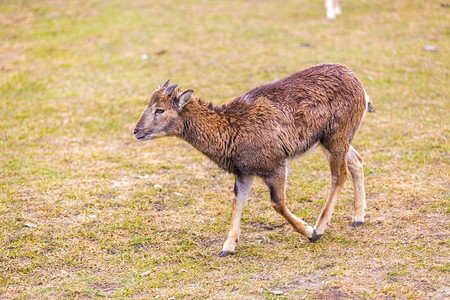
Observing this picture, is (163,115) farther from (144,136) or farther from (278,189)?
(278,189)

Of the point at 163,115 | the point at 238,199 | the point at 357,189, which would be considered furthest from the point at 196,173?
the point at 357,189

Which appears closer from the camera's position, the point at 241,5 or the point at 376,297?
the point at 376,297

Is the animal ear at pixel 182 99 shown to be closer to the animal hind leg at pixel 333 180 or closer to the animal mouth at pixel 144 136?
the animal mouth at pixel 144 136

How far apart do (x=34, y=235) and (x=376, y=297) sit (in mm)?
4422

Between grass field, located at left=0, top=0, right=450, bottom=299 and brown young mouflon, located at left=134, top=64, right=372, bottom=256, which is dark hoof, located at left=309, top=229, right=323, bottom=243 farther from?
grass field, located at left=0, top=0, right=450, bottom=299

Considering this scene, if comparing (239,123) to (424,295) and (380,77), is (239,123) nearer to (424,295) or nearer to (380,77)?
(424,295)

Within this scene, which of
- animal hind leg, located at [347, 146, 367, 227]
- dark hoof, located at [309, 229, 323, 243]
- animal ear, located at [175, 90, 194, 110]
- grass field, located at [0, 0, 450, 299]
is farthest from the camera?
animal hind leg, located at [347, 146, 367, 227]

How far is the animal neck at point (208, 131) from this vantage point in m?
7.12

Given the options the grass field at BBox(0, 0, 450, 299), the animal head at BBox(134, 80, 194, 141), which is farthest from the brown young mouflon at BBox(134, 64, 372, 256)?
the grass field at BBox(0, 0, 450, 299)

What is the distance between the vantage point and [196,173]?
970 cm

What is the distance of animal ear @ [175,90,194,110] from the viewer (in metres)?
6.95

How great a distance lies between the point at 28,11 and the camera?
20719 millimetres

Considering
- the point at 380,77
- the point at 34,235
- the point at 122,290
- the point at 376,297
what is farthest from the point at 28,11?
the point at 376,297

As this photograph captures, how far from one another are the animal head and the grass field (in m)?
1.47
